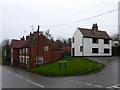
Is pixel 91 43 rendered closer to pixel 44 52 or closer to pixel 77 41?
pixel 77 41

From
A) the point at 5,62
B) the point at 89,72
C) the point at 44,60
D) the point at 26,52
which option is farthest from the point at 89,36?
the point at 5,62

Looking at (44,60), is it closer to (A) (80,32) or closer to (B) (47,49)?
(B) (47,49)

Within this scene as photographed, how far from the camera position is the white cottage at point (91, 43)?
5662 centimetres

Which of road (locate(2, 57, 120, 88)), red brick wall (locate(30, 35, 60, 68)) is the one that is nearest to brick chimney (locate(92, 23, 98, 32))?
red brick wall (locate(30, 35, 60, 68))

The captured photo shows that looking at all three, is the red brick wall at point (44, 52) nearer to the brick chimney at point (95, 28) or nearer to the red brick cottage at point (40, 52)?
the red brick cottage at point (40, 52)

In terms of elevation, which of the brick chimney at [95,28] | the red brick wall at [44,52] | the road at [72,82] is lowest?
the road at [72,82]

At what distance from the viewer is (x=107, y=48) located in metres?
60.7

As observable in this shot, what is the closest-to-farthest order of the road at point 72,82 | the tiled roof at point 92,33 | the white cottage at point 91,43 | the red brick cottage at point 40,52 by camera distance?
the road at point 72,82 < the white cottage at point 91,43 < the tiled roof at point 92,33 < the red brick cottage at point 40,52

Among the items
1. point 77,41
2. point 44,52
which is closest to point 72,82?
point 44,52

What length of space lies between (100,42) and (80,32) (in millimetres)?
5549

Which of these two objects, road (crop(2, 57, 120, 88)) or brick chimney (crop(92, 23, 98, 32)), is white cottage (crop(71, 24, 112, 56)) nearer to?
brick chimney (crop(92, 23, 98, 32))

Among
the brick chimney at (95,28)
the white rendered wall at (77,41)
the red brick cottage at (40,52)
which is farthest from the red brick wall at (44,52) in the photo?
the brick chimney at (95,28)

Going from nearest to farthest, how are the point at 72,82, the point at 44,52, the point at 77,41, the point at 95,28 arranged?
1. the point at 72,82
2. the point at 44,52
3. the point at 77,41
4. the point at 95,28

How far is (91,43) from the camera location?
57.2m
